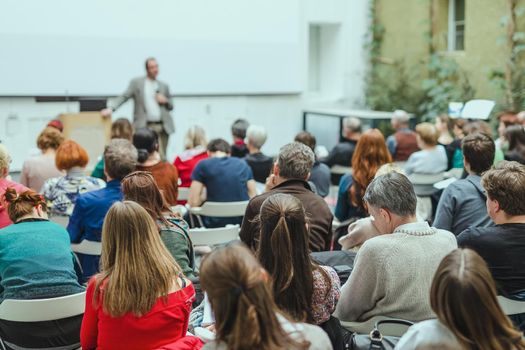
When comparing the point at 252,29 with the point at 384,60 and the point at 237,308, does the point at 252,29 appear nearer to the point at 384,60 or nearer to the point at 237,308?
the point at 384,60

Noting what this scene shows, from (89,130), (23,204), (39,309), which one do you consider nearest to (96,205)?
(23,204)

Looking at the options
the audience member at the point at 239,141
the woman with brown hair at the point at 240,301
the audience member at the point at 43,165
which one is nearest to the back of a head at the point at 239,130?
the audience member at the point at 239,141

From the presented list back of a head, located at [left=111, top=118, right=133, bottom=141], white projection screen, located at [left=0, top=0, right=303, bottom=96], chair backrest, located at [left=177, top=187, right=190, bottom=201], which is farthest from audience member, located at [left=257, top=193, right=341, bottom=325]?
white projection screen, located at [left=0, top=0, right=303, bottom=96]

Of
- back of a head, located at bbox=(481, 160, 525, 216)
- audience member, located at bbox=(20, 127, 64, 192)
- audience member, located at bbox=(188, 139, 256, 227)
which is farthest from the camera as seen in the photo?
audience member, located at bbox=(20, 127, 64, 192)

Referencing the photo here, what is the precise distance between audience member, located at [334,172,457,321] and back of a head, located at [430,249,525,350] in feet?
2.86

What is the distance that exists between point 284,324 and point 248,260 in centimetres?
29

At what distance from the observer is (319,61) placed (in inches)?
532

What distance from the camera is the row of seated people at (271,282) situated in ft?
6.61

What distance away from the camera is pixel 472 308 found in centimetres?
200

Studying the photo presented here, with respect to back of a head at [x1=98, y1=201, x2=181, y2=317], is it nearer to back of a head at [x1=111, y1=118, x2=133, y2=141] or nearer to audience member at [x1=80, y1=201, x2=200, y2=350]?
audience member at [x1=80, y1=201, x2=200, y2=350]

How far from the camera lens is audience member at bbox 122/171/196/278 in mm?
3691

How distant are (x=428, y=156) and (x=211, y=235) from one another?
3070mm

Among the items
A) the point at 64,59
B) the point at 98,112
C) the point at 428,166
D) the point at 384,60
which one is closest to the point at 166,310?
the point at 428,166

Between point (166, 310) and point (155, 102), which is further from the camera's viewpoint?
point (155, 102)
